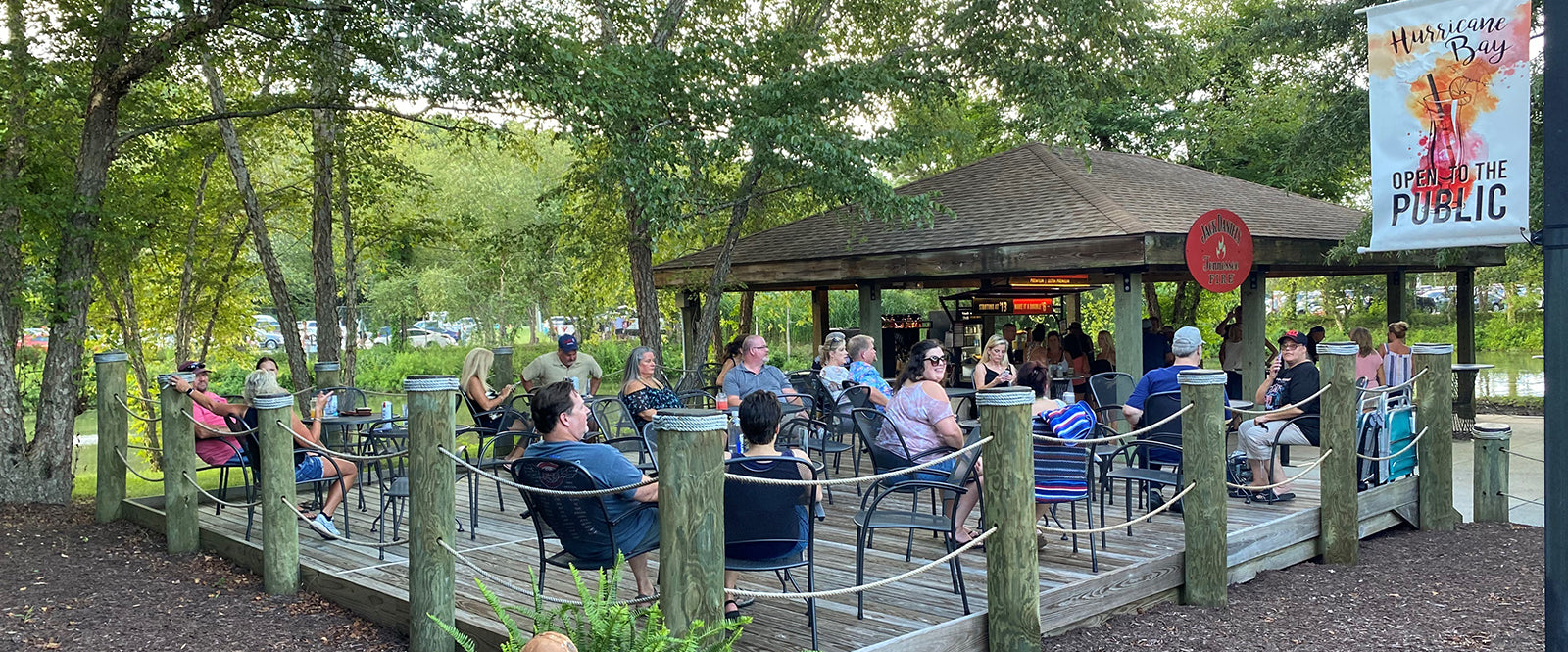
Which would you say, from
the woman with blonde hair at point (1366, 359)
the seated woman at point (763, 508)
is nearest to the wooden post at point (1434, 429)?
the woman with blonde hair at point (1366, 359)

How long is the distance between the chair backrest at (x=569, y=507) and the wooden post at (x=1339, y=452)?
4.40m

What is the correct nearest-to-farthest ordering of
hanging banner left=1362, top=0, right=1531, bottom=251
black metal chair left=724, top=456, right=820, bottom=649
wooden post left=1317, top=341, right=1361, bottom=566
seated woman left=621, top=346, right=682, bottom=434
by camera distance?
hanging banner left=1362, top=0, right=1531, bottom=251 < black metal chair left=724, top=456, right=820, bottom=649 < wooden post left=1317, top=341, right=1361, bottom=566 < seated woman left=621, top=346, right=682, bottom=434

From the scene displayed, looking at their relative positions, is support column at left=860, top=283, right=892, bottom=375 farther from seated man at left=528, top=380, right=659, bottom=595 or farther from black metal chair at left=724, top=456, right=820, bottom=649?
black metal chair at left=724, top=456, right=820, bottom=649

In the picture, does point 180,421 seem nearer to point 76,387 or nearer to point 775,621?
point 76,387

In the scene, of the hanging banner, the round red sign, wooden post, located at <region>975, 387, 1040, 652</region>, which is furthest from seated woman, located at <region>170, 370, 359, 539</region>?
the round red sign

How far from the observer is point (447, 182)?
28312 mm

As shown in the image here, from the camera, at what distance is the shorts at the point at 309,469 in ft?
23.1

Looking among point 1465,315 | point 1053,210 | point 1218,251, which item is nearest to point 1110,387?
point 1218,251

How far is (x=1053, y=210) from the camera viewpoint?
1185cm

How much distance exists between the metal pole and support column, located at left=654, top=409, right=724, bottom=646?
263 cm

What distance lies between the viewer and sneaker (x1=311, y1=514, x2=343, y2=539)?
6.52m

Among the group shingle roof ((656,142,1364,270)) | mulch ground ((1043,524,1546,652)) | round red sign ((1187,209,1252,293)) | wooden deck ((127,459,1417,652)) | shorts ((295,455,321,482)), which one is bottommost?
mulch ground ((1043,524,1546,652))

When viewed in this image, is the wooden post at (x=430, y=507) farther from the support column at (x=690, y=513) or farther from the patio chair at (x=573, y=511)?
the support column at (x=690, y=513)

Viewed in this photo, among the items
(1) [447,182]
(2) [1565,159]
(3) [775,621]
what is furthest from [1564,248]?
(1) [447,182]
